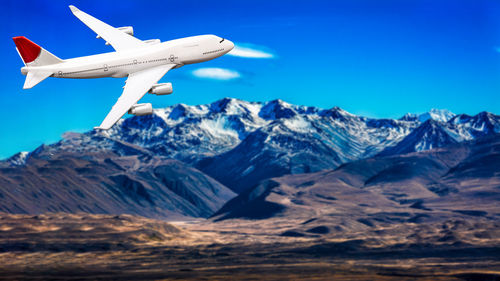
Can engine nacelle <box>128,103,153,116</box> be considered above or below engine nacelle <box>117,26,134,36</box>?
below

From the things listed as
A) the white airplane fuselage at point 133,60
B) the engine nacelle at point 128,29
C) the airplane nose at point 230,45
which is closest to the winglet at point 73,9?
the engine nacelle at point 128,29

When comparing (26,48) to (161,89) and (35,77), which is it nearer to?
(35,77)

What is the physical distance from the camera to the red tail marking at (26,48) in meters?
64.8

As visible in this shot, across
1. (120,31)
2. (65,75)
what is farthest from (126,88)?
(120,31)

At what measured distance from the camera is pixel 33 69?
63.0 meters

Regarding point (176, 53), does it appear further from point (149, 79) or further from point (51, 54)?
point (51, 54)

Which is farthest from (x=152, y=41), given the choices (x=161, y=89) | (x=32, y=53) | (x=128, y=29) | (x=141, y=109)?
(x=141, y=109)

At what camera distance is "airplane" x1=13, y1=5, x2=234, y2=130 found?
6119 centimetres

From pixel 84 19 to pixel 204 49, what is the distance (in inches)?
803

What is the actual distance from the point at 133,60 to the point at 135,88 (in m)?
3.15

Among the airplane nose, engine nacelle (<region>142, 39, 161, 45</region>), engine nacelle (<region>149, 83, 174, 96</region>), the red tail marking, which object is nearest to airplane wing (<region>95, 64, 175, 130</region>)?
engine nacelle (<region>149, 83, 174, 96</region>)

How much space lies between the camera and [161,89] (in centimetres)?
6272

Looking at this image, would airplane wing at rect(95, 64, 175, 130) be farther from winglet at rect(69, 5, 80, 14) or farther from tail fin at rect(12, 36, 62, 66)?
winglet at rect(69, 5, 80, 14)

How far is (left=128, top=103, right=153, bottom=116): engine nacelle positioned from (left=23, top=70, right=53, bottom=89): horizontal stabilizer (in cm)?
1023
